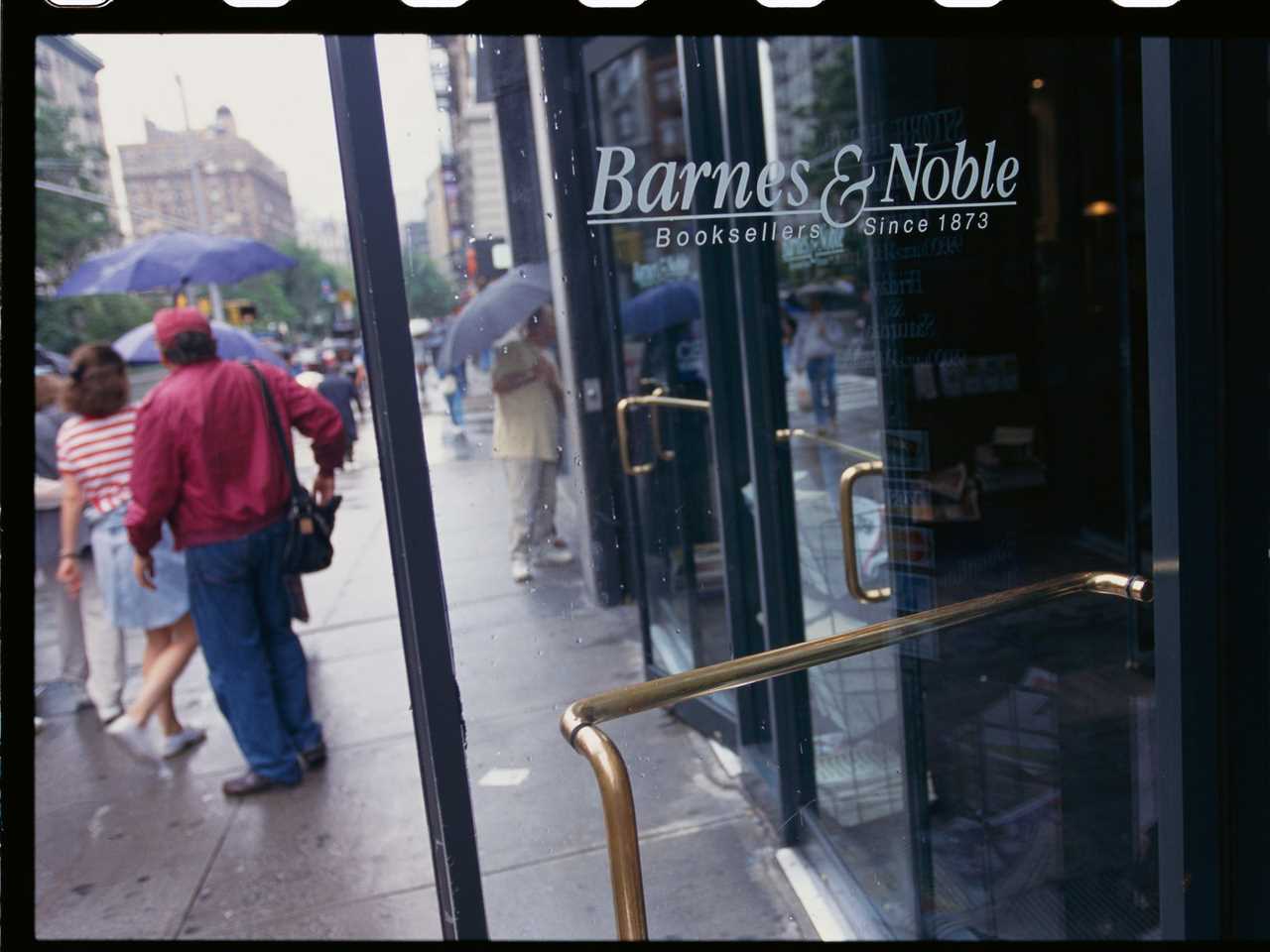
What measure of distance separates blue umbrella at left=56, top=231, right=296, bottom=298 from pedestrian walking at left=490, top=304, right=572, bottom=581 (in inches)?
173

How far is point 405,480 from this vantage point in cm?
180

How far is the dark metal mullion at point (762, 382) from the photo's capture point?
295 cm

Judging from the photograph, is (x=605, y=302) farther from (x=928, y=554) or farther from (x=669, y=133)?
(x=928, y=554)

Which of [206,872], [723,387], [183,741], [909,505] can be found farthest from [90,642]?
[909,505]

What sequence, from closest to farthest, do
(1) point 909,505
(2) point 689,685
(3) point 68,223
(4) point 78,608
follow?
(2) point 689,685 < (1) point 909,505 < (4) point 78,608 < (3) point 68,223

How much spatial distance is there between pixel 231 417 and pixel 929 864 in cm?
278

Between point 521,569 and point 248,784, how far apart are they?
253 cm

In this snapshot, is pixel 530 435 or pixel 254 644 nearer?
pixel 530 435

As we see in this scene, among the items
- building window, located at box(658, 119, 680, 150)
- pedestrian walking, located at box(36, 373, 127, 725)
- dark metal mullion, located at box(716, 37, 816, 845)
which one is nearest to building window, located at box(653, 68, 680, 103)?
building window, located at box(658, 119, 680, 150)

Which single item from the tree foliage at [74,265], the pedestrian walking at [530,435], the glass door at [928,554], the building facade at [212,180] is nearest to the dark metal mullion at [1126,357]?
the glass door at [928,554]

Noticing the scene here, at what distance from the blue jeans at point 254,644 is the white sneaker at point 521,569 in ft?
6.67

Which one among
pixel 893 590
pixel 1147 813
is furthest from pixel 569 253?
pixel 1147 813

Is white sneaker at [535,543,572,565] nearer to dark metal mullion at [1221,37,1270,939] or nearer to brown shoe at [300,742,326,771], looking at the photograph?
dark metal mullion at [1221,37,1270,939]

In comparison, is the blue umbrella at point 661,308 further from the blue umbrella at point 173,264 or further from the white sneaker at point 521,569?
the blue umbrella at point 173,264
